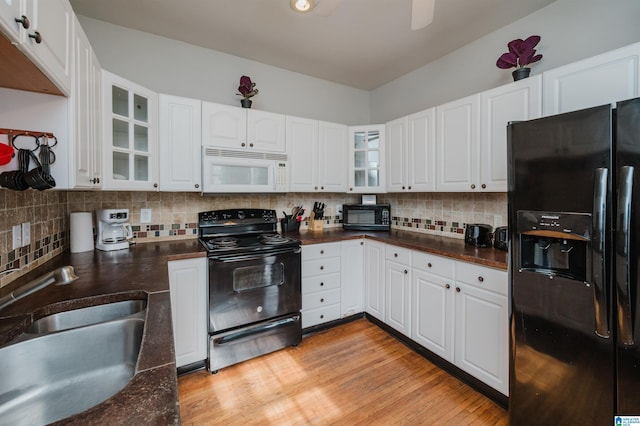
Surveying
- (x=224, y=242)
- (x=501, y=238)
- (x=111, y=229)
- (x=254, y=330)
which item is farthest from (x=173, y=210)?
(x=501, y=238)

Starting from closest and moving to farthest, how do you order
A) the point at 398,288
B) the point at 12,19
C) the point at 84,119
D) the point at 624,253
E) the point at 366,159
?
the point at 12,19 → the point at 624,253 → the point at 84,119 → the point at 398,288 → the point at 366,159

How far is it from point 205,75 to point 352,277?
7.95ft

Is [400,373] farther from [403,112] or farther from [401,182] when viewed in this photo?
[403,112]

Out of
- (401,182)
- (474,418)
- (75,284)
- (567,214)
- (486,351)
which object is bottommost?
(474,418)

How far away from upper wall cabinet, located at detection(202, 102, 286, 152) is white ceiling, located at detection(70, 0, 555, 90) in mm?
621

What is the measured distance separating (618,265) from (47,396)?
81.1 inches

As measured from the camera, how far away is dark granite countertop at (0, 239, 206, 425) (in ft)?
1.70

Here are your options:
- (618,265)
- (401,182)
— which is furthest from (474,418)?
(401,182)

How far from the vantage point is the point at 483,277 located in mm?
1775

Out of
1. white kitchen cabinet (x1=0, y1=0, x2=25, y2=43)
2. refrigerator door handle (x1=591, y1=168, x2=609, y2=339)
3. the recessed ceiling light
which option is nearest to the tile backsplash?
white kitchen cabinet (x1=0, y1=0, x2=25, y2=43)

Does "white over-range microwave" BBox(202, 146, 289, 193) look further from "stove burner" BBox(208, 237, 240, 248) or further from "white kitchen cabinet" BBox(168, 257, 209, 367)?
"white kitchen cabinet" BBox(168, 257, 209, 367)

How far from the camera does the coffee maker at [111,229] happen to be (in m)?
2.06

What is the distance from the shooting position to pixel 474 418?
164 centimetres

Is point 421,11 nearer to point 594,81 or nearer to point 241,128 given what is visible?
point 594,81
